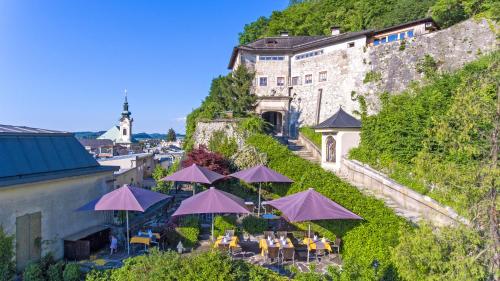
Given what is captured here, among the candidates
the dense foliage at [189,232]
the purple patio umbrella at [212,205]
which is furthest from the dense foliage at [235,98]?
the purple patio umbrella at [212,205]

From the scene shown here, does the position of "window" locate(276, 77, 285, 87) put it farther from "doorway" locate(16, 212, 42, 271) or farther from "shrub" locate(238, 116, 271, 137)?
"doorway" locate(16, 212, 42, 271)

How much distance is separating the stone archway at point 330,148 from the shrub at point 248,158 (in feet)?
13.3

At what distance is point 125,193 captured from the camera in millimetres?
11031

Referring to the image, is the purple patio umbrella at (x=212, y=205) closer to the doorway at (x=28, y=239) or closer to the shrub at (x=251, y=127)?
the doorway at (x=28, y=239)

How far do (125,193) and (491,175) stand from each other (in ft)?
33.8

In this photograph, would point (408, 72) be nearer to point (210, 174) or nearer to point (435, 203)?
point (435, 203)

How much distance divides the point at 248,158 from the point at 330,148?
5.27 m

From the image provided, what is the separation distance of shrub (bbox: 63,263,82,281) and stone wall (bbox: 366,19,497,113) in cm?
2625

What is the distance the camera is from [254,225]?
1298cm

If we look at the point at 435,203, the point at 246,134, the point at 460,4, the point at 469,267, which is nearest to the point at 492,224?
the point at 469,267

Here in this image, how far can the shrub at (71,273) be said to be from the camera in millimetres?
8719

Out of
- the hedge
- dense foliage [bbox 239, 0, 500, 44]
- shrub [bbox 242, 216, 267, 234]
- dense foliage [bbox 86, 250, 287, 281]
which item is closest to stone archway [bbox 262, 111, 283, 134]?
dense foliage [bbox 239, 0, 500, 44]

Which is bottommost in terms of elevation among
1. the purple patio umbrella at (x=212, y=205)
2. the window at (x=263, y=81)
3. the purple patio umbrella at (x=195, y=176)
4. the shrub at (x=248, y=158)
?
the purple patio umbrella at (x=212, y=205)

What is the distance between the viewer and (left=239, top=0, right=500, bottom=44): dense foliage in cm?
3038
